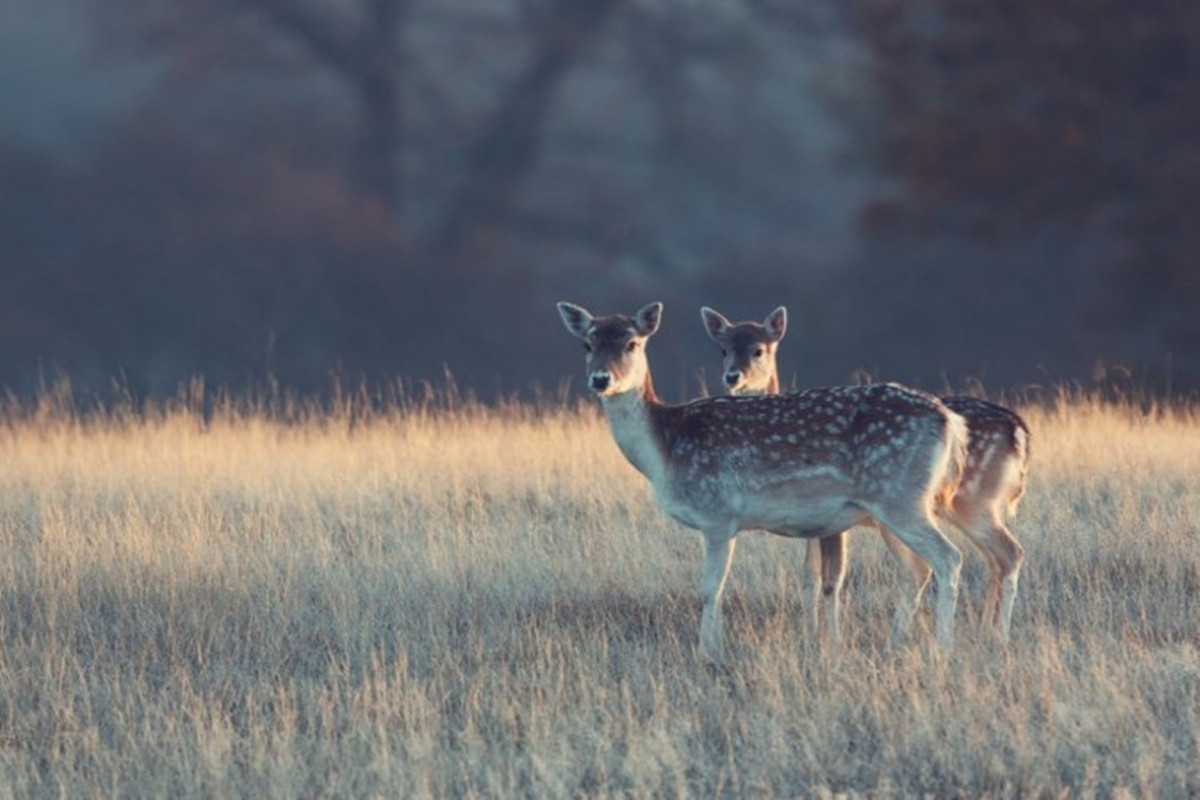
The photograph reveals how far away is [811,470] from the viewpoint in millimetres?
8617

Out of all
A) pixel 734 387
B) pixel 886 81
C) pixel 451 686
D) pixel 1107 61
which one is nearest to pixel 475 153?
pixel 886 81

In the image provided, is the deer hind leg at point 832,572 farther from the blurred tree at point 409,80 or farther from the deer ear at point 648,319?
the blurred tree at point 409,80

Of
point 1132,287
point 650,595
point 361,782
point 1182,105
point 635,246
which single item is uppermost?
point 635,246

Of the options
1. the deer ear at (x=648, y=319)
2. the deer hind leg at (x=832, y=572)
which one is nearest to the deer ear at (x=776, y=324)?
the deer ear at (x=648, y=319)

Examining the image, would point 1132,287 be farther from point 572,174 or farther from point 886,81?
point 572,174

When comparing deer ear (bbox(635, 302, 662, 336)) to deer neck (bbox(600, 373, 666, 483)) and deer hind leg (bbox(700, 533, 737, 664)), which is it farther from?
deer hind leg (bbox(700, 533, 737, 664))

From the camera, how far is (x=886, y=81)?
79.6 ft

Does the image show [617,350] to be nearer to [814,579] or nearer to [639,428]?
[639,428]

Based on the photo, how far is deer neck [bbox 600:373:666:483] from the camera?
899 cm

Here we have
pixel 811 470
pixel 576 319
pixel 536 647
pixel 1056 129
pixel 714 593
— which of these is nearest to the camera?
pixel 811 470

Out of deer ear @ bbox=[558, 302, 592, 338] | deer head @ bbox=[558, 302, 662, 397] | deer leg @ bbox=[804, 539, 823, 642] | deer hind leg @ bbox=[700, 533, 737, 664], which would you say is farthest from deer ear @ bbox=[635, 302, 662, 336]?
deer leg @ bbox=[804, 539, 823, 642]

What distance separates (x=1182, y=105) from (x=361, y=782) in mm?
17233

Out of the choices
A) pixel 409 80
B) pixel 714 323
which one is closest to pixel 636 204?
pixel 409 80

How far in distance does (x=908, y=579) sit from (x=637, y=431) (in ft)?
4.59
